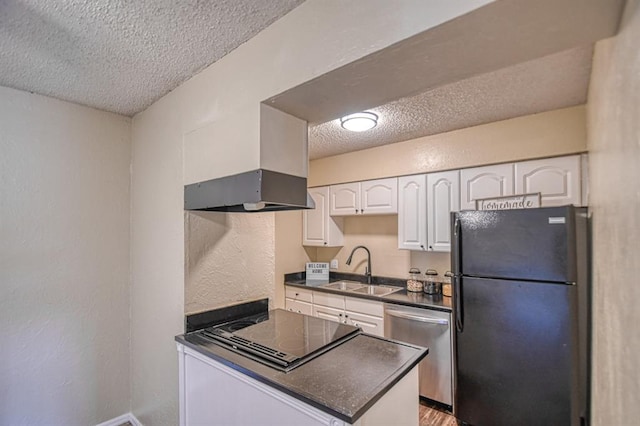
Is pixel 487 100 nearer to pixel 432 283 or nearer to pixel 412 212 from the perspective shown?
pixel 412 212

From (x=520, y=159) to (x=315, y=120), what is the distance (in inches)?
66.8

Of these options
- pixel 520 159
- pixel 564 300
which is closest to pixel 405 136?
pixel 520 159

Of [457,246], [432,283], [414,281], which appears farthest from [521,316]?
[414,281]

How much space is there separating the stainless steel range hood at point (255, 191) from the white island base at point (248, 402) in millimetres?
757

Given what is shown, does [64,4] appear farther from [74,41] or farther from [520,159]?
[520,159]

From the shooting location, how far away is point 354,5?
100cm

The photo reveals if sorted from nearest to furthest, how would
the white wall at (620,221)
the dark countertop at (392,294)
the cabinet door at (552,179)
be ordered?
the white wall at (620,221) < the cabinet door at (552,179) < the dark countertop at (392,294)

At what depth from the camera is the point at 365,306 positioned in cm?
290

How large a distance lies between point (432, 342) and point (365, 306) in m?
0.65

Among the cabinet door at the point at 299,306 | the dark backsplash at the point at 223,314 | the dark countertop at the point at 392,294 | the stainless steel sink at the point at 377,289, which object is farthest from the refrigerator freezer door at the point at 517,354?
the cabinet door at the point at 299,306

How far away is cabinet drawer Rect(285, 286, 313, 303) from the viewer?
11.1 ft

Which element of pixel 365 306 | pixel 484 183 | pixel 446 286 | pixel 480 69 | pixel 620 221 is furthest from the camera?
pixel 365 306

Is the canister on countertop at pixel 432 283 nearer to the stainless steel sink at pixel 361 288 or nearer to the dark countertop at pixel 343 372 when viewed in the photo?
the stainless steel sink at pixel 361 288

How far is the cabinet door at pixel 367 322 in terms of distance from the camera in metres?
2.81
